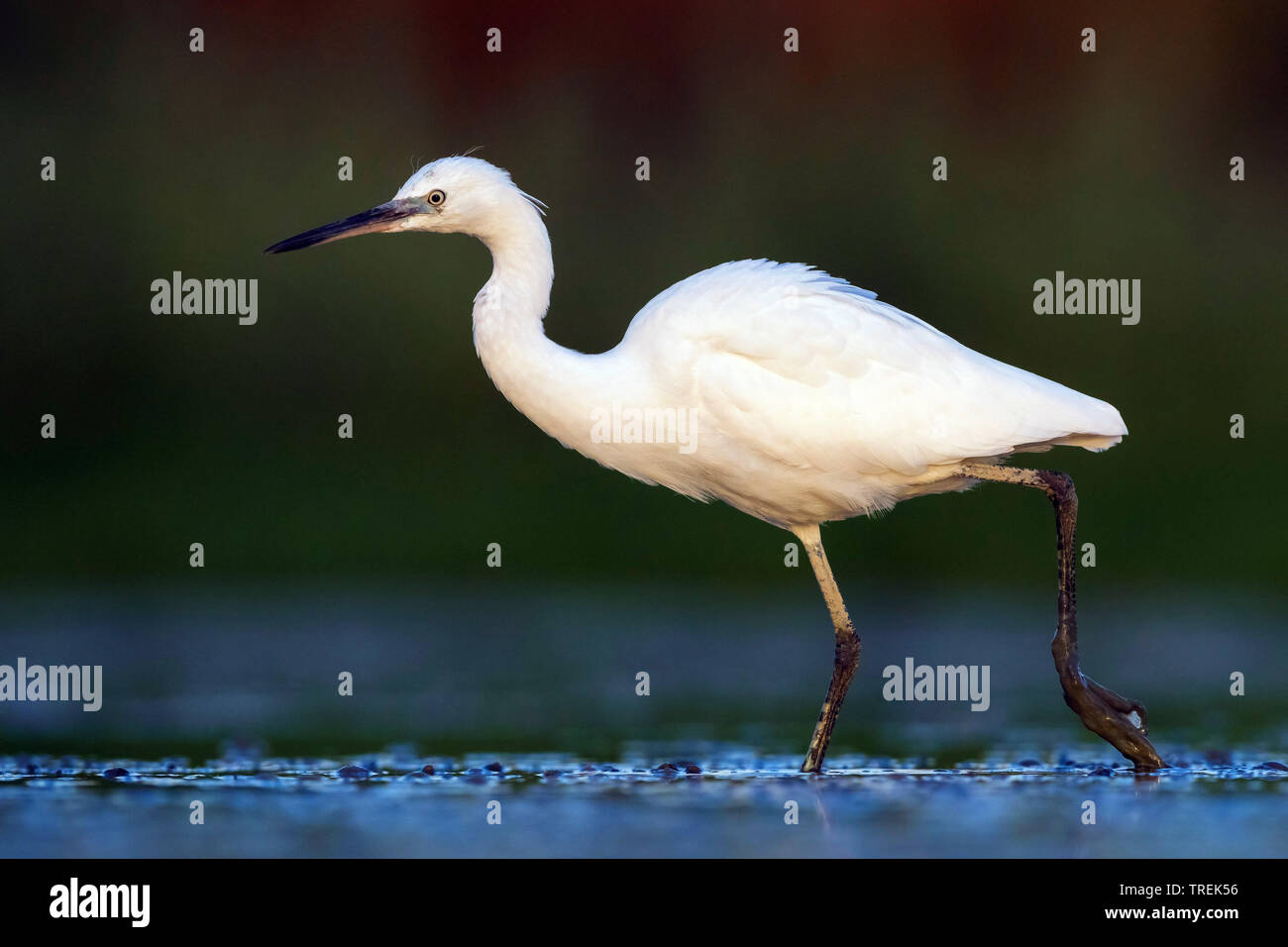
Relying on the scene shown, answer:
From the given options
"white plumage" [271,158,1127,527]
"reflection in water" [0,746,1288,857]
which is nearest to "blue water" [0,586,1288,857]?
"reflection in water" [0,746,1288,857]

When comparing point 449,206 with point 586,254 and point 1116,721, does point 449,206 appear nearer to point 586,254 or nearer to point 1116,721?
point 1116,721

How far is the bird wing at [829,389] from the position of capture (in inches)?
347

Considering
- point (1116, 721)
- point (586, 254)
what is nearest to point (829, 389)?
point (1116, 721)

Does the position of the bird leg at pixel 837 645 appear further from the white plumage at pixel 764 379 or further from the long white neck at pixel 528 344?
the long white neck at pixel 528 344

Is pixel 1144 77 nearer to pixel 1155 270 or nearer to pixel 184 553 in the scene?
pixel 1155 270

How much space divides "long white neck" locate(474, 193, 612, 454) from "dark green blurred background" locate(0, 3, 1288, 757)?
546 cm

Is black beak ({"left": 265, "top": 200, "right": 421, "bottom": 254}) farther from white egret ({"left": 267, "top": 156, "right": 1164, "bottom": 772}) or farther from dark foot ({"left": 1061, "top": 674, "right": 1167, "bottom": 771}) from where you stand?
dark foot ({"left": 1061, "top": 674, "right": 1167, "bottom": 771})

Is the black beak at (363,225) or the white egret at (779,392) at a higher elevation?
the black beak at (363,225)

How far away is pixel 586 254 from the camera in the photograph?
1698 centimetres

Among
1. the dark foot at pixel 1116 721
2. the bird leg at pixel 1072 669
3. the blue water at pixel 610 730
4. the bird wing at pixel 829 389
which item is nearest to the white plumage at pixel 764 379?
the bird wing at pixel 829 389

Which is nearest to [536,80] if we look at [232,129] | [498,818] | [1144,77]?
[232,129]

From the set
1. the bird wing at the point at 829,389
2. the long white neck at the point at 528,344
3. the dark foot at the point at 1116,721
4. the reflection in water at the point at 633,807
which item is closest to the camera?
the reflection in water at the point at 633,807

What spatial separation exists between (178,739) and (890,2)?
11.8m

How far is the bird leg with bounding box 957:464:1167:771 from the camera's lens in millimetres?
8555
